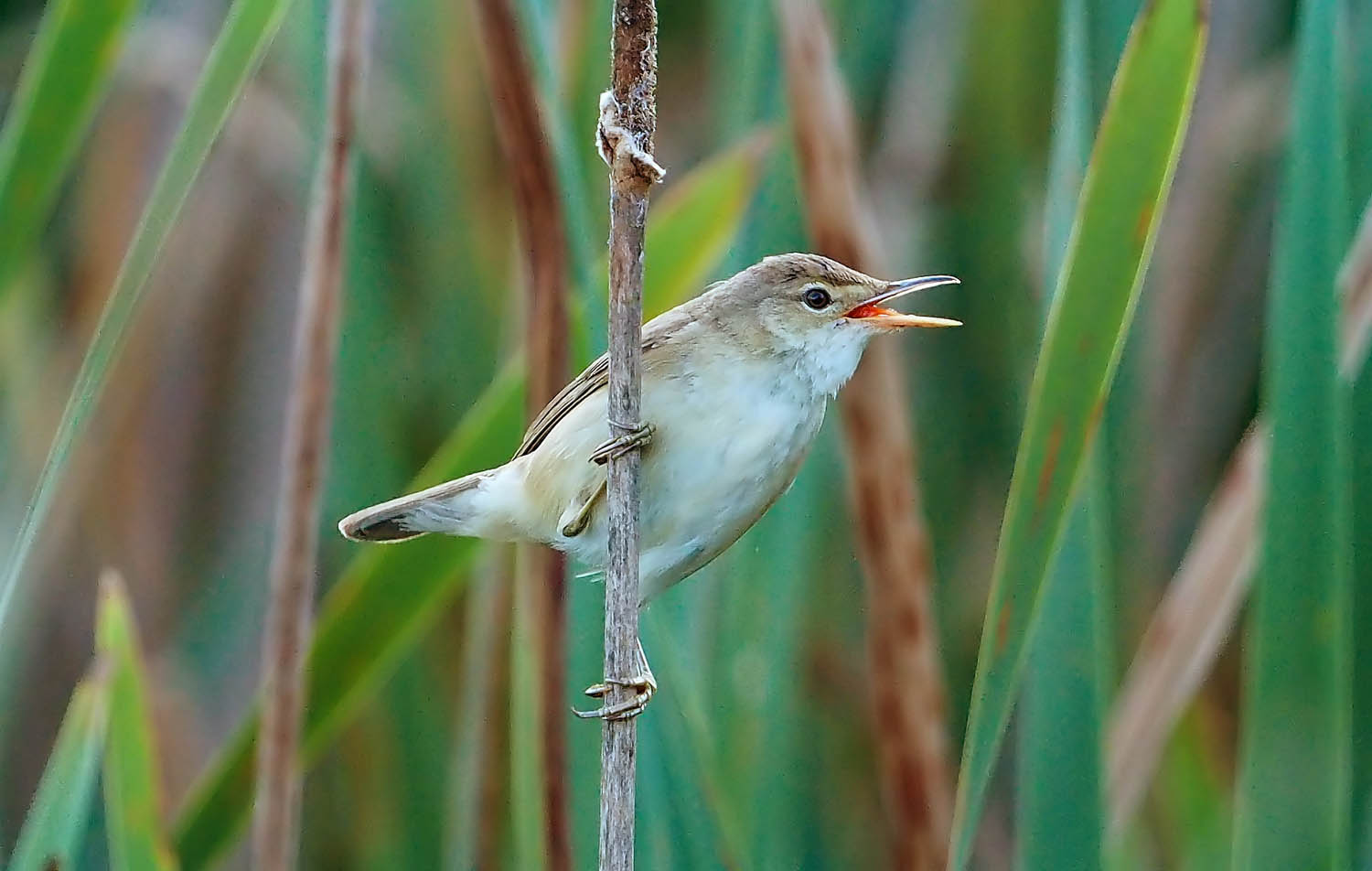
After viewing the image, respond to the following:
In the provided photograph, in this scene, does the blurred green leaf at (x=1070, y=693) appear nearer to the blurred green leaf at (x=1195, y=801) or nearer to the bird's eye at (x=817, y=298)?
the bird's eye at (x=817, y=298)

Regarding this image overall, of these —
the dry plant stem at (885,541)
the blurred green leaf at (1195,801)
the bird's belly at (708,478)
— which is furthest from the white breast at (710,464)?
the blurred green leaf at (1195,801)

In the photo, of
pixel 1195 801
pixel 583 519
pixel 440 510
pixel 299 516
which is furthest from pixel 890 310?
pixel 1195 801

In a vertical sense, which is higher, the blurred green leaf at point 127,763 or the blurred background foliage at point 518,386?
the blurred background foliage at point 518,386

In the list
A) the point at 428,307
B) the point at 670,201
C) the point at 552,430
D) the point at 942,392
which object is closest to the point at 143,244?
the point at 552,430

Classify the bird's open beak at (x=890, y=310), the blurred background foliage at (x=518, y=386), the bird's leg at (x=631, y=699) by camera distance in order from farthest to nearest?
the blurred background foliage at (x=518, y=386)
the bird's open beak at (x=890, y=310)
the bird's leg at (x=631, y=699)

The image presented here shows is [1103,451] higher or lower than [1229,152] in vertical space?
lower

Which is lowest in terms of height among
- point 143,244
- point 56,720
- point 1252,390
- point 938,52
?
point 56,720

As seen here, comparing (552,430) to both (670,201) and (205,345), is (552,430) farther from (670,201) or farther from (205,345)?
(205,345)
